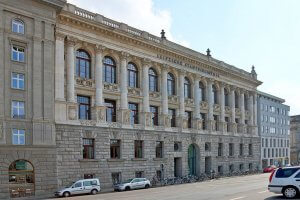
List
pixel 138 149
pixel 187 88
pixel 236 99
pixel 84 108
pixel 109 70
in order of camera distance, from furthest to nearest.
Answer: pixel 236 99 → pixel 187 88 → pixel 138 149 → pixel 109 70 → pixel 84 108

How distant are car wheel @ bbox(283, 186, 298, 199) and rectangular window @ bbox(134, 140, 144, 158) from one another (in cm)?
2615

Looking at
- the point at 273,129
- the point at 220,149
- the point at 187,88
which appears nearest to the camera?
the point at 187,88

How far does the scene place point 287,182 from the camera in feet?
87.5

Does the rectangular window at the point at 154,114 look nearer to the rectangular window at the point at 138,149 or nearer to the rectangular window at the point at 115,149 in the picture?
the rectangular window at the point at 138,149

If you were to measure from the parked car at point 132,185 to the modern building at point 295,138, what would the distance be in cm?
9068

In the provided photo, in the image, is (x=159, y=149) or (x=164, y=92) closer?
(x=159, y=149)

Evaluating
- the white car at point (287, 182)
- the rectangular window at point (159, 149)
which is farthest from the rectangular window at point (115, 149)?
the white car at point (287, 182)

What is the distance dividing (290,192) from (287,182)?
625 mm

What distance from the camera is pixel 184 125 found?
197 ft

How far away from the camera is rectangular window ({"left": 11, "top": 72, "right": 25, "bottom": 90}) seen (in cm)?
3806

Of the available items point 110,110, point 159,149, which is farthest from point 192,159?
point 110,110

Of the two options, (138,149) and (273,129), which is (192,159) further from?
(273,129)

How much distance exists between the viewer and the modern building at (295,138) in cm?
12789

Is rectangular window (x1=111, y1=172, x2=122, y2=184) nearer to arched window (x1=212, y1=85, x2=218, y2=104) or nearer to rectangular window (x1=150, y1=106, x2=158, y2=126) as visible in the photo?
rectangular window (x1=150, y1=106, x2=158, y2=126)
